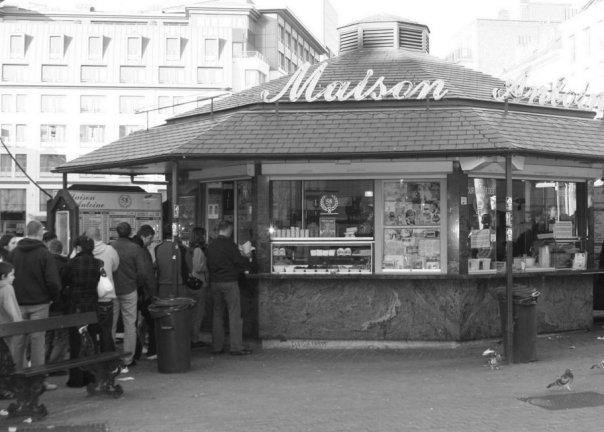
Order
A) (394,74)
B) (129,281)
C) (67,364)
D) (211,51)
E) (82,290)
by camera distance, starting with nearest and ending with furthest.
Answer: (67,364), (82,290), (129,281), (394,74), (211,51)

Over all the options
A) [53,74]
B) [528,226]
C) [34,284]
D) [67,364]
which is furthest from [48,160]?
[67,364]

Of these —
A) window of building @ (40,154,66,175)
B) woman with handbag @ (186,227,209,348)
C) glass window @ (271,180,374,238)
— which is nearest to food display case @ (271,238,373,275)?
glass window @ (271,180,374,238)

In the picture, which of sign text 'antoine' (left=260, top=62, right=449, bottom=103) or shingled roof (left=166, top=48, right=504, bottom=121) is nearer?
sign text 'antoine' (left=260, top=62, right=449, bottom=103)

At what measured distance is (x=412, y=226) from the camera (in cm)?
1171

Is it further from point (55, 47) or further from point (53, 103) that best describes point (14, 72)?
point (53, 103)

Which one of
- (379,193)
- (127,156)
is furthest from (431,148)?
(127,156)

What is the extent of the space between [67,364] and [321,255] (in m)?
4.88

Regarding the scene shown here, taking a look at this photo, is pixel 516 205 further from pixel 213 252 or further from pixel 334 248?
pixel 213 252

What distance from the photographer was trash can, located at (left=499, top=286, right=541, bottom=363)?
1008 centimetres

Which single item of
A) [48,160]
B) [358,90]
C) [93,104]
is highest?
[93,104]

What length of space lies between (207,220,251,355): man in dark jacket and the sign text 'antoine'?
2503 millimetres

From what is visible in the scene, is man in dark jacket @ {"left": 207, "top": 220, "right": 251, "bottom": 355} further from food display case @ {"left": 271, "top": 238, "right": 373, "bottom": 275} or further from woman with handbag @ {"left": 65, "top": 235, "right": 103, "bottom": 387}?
woman with handbag @ {"left": 65, "top": 235, "right": 103, "bottom": 387}

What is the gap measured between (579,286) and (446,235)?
2.77 m

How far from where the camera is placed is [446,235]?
11516 mm
